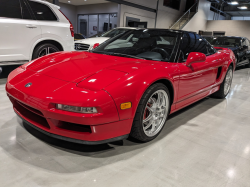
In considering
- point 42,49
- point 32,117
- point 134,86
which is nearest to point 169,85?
point 134,86

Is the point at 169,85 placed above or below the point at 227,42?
below

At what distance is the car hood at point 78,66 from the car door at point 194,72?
1.85 feet

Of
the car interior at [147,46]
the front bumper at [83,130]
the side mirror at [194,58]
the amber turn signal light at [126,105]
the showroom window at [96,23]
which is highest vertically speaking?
the showroom window at [96,23]

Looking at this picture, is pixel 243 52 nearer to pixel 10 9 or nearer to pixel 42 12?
pixel 42 12

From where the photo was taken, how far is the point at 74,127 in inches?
63.9

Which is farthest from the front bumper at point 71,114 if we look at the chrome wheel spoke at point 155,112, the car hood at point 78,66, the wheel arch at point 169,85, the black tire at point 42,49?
the black tire at point 42,49

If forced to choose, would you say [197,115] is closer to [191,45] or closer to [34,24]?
[191,45]

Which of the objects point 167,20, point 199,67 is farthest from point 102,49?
point 167,20

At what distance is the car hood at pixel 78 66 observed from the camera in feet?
5.89

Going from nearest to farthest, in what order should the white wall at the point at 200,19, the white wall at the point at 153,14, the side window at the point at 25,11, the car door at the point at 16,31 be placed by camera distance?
the car door at the point at 16,31 → the side window at the point at 25,11 → the white wall at the point at 153,14 → the white wall at the point at 200,19

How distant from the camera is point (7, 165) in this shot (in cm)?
157

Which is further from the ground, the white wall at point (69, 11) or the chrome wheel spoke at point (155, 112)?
the white wall at point (69, 11)

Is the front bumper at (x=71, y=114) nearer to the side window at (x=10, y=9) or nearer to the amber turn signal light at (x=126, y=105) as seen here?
the amber turn signal light at (x=126, y=105)

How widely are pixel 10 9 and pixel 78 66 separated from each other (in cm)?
281
